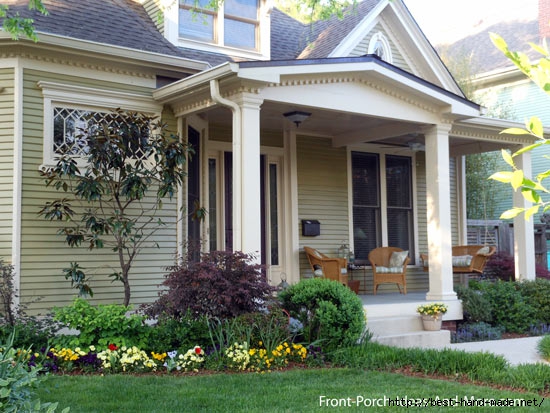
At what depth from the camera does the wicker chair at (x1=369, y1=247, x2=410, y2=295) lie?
1096cm

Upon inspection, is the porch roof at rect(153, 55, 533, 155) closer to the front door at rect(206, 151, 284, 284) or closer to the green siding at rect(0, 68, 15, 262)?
the front door at rect(206, 151, 284, 284)

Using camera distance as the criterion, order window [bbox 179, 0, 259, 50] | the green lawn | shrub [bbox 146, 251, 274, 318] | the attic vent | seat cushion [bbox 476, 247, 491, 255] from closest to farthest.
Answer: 1. the green lawn
2. shrub [bbox 146, 251, 274, 318]
3. window [bbox 179, 0, 259, 50]
4. seat cushion [bbox 476, 247, 491, 255]
5. the attic vent

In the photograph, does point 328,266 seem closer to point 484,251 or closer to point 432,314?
point 432,314

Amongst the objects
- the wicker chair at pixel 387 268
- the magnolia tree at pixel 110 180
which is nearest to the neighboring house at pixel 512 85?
the wicker chair at pixel 387 268

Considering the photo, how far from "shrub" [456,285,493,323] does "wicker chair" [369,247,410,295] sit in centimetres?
113

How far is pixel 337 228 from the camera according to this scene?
1171 cm

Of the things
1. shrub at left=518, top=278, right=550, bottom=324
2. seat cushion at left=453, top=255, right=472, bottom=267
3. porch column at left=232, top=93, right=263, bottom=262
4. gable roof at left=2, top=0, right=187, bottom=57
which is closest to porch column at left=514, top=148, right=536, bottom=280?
shrub at left=518, top=278, right=550, bottom=324

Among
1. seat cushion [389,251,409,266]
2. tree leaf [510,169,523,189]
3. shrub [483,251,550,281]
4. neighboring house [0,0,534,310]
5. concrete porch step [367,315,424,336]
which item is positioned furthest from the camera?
shrub [483,251,550,281]

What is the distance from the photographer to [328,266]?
10.4m

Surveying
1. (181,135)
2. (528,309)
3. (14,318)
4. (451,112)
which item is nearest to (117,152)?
(181,135)

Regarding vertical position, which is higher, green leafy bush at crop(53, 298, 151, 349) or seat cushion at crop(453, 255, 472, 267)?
seat cushion at crop(453, 255, 472, 267)

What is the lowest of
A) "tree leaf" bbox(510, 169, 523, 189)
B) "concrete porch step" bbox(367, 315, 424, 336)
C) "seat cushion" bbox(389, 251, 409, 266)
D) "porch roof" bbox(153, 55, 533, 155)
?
"concrete porch step" bbox(367, 315, 424, 336)

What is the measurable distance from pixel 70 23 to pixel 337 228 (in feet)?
18.4

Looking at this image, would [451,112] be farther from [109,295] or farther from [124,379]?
[124,379]
